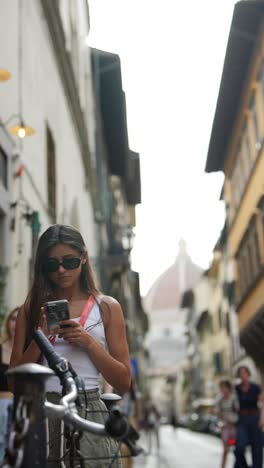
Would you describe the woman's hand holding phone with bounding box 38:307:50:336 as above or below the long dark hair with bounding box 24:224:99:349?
below

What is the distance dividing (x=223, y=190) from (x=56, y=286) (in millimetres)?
29013

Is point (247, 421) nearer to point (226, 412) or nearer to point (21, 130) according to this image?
point (226, 412)

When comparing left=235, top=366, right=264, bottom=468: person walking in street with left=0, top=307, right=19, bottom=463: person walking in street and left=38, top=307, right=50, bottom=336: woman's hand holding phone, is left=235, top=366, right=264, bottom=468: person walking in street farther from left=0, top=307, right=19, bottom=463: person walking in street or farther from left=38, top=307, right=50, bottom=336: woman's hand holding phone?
left=38, top=307, right=50, bottom=336: woman's hand holding phone

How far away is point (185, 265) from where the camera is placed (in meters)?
143

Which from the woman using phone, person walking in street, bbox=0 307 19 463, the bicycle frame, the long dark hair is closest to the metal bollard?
the bicycle frame

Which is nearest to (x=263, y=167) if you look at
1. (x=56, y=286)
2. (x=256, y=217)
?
(x=256, y=217)

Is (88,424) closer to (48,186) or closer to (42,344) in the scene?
(42,344)

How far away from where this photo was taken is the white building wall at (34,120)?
29.2 ft

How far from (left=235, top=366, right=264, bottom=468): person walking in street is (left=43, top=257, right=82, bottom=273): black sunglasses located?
22.9 ft

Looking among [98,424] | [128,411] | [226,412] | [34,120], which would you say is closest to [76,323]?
[98,424]

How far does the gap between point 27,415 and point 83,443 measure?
28.2 inches

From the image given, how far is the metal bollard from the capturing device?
1949 millimetres

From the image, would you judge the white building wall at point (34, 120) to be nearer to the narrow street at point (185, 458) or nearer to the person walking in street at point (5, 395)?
the person walking in street at point (5, 395)

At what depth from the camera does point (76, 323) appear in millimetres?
2795
